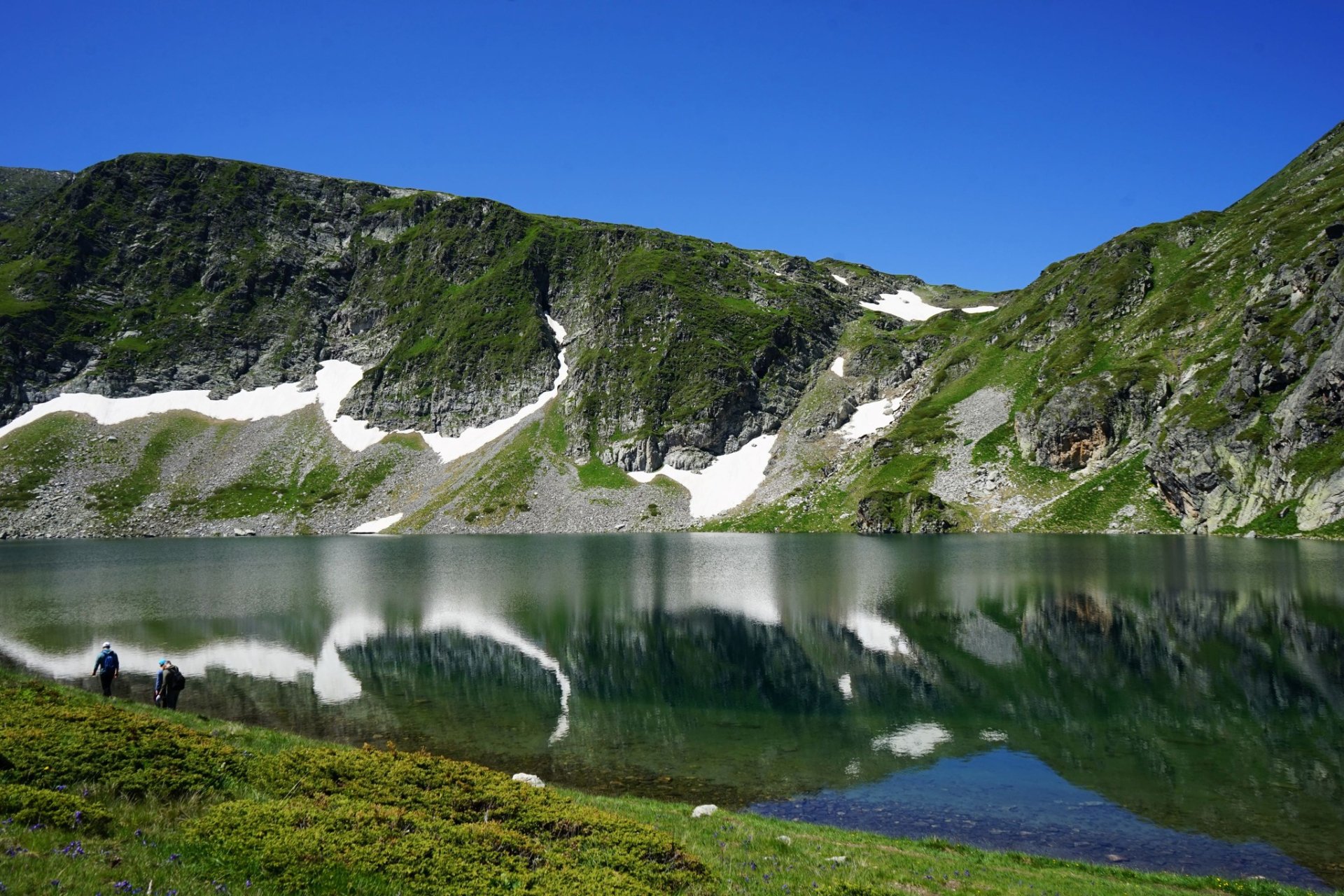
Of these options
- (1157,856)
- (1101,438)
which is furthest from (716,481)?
(1157,856)

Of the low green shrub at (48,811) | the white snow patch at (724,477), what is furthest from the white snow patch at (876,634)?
Answer: the white snow patch at (724,477)

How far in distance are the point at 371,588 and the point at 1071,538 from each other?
9390cm

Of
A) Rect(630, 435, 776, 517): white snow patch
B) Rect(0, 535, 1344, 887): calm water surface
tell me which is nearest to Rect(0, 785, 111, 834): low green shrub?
Rect(0, 535, 1344, 887): calm water surface

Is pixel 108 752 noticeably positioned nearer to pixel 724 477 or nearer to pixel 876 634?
pixel 876 634

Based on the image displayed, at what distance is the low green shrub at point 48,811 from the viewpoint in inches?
395

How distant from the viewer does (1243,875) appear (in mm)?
17125

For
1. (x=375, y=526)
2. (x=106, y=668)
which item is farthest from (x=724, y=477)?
(x=106, y=668)

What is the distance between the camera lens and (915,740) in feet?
91.7

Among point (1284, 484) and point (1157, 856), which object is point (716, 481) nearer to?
point (1284, 484)

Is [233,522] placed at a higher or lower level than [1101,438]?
lower

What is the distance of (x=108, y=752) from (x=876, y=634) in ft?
133

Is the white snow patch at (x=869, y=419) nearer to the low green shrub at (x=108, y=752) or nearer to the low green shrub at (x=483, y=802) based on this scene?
the low green shrub at (x=483, y=802)

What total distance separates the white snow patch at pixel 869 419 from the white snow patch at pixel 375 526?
4372 inches

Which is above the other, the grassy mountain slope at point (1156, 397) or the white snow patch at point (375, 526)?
the grassy mountain slope at point (1156, 397)
